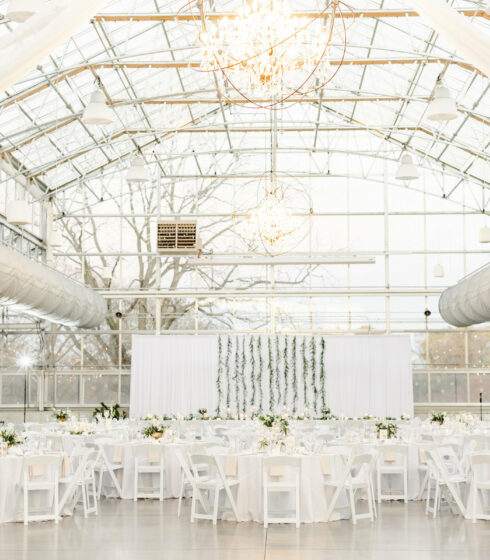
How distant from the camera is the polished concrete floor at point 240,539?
297 inches

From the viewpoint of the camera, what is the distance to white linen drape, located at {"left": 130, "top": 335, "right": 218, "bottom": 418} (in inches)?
819

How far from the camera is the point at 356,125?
2084cm

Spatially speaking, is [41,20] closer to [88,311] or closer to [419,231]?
[88,311]

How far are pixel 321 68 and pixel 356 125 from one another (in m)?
14.2

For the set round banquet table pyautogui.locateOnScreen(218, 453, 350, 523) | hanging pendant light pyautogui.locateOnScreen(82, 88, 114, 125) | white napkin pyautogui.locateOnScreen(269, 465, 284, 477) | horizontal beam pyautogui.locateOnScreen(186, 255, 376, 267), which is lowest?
round banquet table pyautogui.locateOnScreen(218, 453, 350, 523)

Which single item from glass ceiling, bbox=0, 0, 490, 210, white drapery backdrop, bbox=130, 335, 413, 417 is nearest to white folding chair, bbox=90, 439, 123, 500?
glass ceiling, bbox=0, 0, 490, 210

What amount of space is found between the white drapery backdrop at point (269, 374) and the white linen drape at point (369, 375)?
0.08 ft

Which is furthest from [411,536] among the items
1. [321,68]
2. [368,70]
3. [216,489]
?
[368,70]

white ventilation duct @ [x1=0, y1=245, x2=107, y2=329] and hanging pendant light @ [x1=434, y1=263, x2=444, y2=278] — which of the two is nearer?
white ventilation duct @ [x1=0, y1=245, x2=107, y2=329]

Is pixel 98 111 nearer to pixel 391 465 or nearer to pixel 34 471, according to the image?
pixel 34 471

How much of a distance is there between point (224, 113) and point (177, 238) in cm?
359

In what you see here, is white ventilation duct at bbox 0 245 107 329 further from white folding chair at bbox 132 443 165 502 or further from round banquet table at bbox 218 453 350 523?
round banquet table at bbox 218 453 350 523

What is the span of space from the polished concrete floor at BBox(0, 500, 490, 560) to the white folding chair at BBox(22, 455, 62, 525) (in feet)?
0.44

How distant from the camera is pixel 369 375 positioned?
68.4ft
